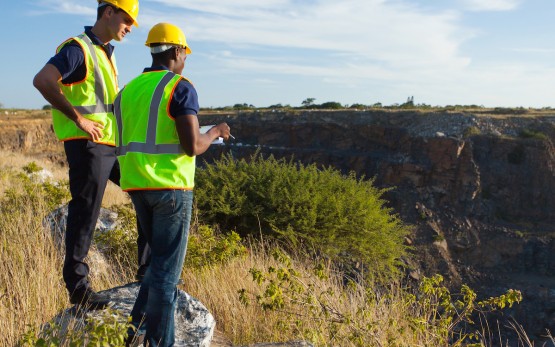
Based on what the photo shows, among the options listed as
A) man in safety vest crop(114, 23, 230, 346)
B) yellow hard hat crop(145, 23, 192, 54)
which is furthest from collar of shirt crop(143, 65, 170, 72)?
yellow hard hat crop(145, 23, 192, 54)

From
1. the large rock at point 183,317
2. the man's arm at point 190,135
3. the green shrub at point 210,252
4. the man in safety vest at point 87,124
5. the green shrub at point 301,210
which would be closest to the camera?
the man's arm at point 190,135

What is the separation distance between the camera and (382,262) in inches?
368

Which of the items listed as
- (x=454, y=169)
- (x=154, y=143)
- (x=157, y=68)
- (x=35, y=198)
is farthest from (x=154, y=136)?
(x=454, y=169)

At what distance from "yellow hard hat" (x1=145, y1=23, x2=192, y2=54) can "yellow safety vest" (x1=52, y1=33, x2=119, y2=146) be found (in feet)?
2.47

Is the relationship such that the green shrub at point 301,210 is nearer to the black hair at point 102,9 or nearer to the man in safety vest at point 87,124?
the man in safety vest at point 87,124

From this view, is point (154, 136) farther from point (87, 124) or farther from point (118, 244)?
point (118, 244)

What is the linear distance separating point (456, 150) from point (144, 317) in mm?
30749

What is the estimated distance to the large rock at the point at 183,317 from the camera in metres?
3.67

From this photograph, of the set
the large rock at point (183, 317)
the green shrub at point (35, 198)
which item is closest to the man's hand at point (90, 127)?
the large rock at point (183, 317)

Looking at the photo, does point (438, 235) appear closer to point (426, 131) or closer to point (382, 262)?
point (426, 131)

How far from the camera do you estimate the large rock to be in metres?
3.67

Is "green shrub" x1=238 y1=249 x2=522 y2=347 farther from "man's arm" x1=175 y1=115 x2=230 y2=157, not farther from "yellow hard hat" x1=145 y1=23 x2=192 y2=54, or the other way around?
"yellow hard hat" x1=145 y1=23 x2=192 y2=54

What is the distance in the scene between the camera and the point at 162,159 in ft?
10.7

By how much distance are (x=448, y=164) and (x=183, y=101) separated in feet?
101
